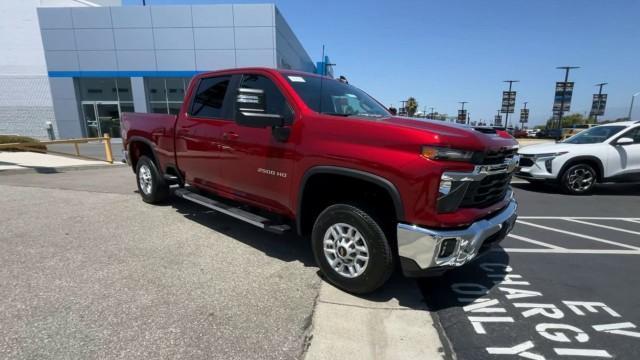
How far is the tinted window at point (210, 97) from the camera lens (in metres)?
4.16

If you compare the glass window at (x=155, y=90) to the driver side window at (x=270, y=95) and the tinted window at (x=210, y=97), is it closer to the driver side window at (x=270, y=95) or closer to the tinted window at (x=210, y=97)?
the tinted window at (x=210, y=97)

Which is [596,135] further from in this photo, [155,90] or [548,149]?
[155,90]

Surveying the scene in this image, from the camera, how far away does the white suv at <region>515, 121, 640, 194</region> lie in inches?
282

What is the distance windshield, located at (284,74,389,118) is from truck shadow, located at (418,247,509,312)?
1.85 metres

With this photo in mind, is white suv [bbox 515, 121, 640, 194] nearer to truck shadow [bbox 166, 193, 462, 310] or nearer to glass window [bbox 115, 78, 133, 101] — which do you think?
truck shadow [bbox 166, 193, 462, 310]

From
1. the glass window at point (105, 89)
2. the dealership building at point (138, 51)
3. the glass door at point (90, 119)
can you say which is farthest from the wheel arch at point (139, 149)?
the glass door at point (90, 119)

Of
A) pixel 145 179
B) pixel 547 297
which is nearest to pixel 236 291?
pixel 547 297

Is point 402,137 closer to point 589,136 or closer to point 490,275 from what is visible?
point 490,275

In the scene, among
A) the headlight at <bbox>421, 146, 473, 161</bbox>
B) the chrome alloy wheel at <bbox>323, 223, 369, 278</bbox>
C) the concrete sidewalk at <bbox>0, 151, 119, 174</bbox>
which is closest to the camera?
the headlight at <bbox>421, 146, 473, 161</bbox>

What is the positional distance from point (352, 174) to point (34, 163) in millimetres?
12135

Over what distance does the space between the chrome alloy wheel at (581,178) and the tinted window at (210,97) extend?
760 centimetres

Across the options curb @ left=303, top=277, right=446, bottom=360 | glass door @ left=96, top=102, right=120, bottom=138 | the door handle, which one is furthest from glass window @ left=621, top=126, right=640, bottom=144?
glass door @ left=96, top=102, right=120, bottom=138

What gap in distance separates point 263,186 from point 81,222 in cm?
316

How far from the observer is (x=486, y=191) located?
2.79 meters
